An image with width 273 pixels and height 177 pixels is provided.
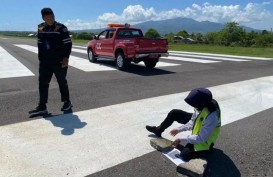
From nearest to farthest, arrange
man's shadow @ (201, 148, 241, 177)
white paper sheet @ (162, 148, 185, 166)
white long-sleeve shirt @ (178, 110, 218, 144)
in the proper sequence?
1. man's shadow @ (201, 148, 241, 177)
2. white long-sleeve shirt @ (178, 110, 218, 144)
3. white paper sheet @ (162, 148, 185, 166)

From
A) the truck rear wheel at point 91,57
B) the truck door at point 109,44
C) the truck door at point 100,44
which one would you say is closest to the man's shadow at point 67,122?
the truck door at point 109,44

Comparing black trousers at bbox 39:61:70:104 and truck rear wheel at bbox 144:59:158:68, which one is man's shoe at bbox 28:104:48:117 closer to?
black trousers at bbox 39:61:70:104

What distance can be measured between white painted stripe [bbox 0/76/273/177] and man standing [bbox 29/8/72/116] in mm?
717

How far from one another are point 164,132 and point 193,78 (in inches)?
245

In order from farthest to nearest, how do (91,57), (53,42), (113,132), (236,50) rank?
(236,50)
(91,57)
(53,42)
(113,132)

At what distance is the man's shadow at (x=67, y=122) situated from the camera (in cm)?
527

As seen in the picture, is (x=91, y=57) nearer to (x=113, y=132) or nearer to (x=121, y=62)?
(x=121, y=62)

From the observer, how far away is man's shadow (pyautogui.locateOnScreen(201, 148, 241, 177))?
12.7 feet

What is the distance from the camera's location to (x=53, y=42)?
5973 millimetres

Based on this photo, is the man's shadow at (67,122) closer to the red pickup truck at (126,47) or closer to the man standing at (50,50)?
the man standing at (50,50)

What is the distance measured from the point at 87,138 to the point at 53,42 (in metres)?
2.14

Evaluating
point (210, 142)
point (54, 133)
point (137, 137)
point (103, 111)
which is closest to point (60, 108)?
point (103, 111)

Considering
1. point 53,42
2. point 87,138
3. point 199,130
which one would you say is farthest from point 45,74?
point 199,130

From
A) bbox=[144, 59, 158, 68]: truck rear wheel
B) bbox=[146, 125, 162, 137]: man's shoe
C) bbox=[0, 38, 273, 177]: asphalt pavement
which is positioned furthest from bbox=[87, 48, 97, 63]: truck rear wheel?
bbox=[146, 125, 162, 137]: man's shoe
